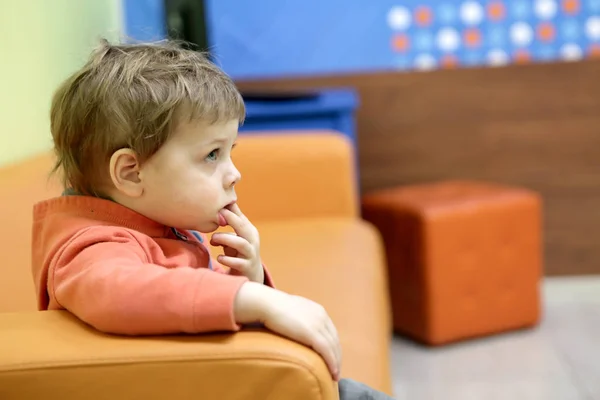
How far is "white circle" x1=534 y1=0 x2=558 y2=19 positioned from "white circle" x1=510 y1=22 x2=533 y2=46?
0.22ft

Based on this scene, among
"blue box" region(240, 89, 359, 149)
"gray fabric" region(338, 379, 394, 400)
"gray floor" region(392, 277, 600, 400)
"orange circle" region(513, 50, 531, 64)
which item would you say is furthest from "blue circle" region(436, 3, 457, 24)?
"gray fabric" region(338, 379, 394, 400)

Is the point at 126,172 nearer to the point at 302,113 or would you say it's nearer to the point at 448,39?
the point at 302,113

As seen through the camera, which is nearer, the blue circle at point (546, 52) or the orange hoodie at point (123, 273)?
the orange hoodie at point (123, 273)

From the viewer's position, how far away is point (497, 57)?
106 inches

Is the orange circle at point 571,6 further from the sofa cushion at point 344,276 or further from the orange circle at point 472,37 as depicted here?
the sofa cushion at point 344,276

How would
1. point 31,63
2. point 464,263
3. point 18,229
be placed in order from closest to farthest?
point 18,229 < point 31,63 < point 464,263

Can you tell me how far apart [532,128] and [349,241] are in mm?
1245

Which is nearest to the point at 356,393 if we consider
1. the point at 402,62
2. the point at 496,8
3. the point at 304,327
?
the point at 304,327

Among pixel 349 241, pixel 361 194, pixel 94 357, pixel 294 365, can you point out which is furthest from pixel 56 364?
pixel 361 194

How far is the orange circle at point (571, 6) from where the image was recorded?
8.62 feet

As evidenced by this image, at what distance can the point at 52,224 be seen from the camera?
892mm

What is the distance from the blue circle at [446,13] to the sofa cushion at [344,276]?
3.56ft

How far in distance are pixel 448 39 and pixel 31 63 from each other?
5.00ft

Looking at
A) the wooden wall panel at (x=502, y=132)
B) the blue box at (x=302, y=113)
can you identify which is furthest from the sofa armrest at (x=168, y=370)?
the wooden wall panel at (x=502, y=132)
